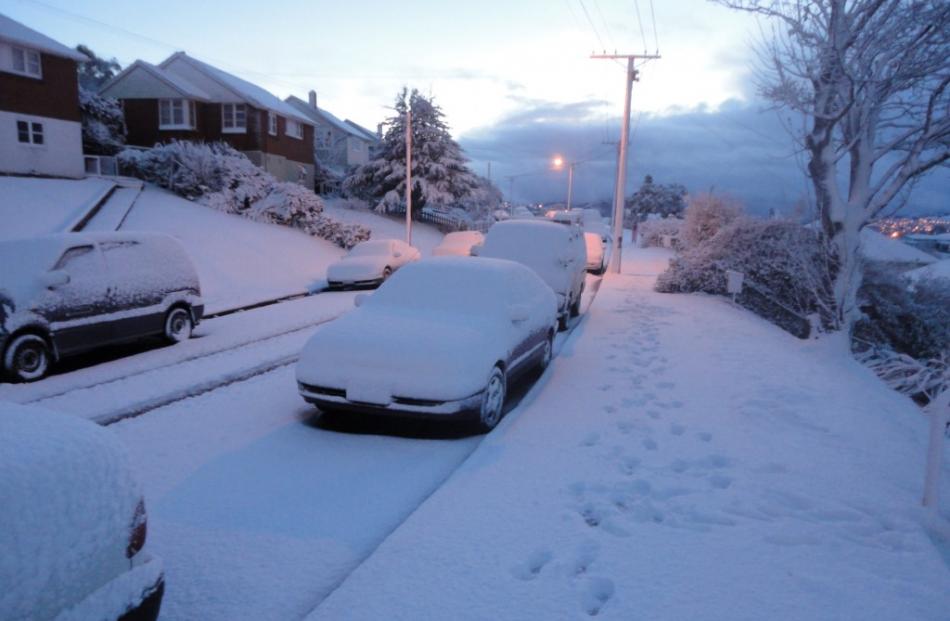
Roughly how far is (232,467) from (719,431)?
4.35 meters

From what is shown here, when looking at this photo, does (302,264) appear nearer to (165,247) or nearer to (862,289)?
(165,247)

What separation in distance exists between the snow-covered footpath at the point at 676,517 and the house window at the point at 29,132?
25.9m

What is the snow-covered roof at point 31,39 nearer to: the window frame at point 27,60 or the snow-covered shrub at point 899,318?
the window frame at point 27,60

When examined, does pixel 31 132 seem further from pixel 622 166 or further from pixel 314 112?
pixel 314 112

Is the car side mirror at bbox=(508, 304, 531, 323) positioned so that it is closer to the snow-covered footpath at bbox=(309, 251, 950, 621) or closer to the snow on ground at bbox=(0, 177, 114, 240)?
the snow-covered footpath at bbox=(309, 251, 950, 621)

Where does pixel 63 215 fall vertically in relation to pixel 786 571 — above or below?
above

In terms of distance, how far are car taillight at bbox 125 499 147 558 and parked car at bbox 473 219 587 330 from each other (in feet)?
30.3

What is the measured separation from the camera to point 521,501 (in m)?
4.31

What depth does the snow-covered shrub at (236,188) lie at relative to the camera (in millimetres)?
25000

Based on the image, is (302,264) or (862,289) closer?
(862,289)

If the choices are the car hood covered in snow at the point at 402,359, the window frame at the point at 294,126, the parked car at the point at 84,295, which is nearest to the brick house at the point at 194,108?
the window frame at the point at 294,126

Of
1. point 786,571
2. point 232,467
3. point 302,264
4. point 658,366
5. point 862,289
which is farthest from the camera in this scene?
point 302,264

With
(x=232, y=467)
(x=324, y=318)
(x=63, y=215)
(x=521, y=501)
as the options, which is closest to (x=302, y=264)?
(x=63, y=215)

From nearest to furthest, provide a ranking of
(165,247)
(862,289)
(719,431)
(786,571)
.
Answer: (786,571)
(719,431)
(165,247)
(862,289)
